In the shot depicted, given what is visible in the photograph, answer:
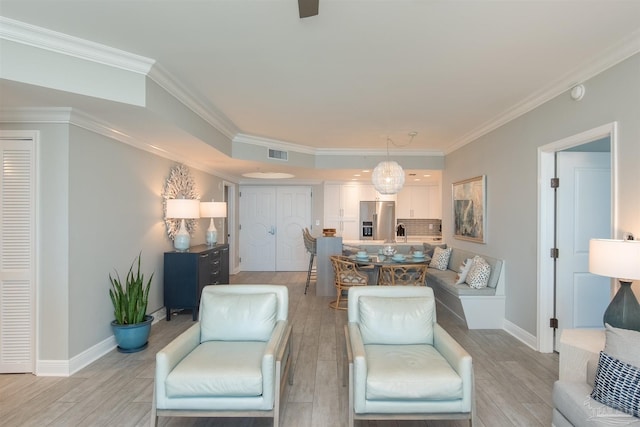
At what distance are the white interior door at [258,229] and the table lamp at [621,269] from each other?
21.9ft

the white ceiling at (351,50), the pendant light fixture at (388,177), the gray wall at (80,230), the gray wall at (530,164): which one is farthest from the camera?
the pendant light fixture at (388,177)

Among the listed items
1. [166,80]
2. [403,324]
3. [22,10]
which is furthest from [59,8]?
[403,324]

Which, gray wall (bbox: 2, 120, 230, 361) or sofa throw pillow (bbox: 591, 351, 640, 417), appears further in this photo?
gray wall (bbox: 2, 120, 230, 361)

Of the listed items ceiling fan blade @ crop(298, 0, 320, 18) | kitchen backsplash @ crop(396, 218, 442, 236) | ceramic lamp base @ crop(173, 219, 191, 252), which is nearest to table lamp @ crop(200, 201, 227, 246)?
ceramic lamp base @ crop(173, 219, 191, 252)

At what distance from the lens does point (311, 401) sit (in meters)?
2.55

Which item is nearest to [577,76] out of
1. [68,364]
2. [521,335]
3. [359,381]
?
[521,335]

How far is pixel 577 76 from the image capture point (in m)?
2.90

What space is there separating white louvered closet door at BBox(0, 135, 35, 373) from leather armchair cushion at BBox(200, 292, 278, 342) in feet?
5.71

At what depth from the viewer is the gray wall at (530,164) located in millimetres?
2443

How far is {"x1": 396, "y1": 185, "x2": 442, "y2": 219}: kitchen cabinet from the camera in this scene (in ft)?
26.1

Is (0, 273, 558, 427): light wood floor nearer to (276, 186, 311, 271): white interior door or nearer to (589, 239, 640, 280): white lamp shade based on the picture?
(589, 239, 640, 280): white lamp shade

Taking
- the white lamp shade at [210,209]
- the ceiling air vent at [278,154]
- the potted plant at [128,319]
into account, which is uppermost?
the ceiling air vent at [278,154]

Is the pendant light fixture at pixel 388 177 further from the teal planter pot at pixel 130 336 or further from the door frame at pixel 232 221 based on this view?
the door frame at pixel 232 221

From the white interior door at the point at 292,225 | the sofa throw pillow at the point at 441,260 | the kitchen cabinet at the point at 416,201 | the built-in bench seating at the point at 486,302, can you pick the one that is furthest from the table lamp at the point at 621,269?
the white interior door at the point at 292,225
